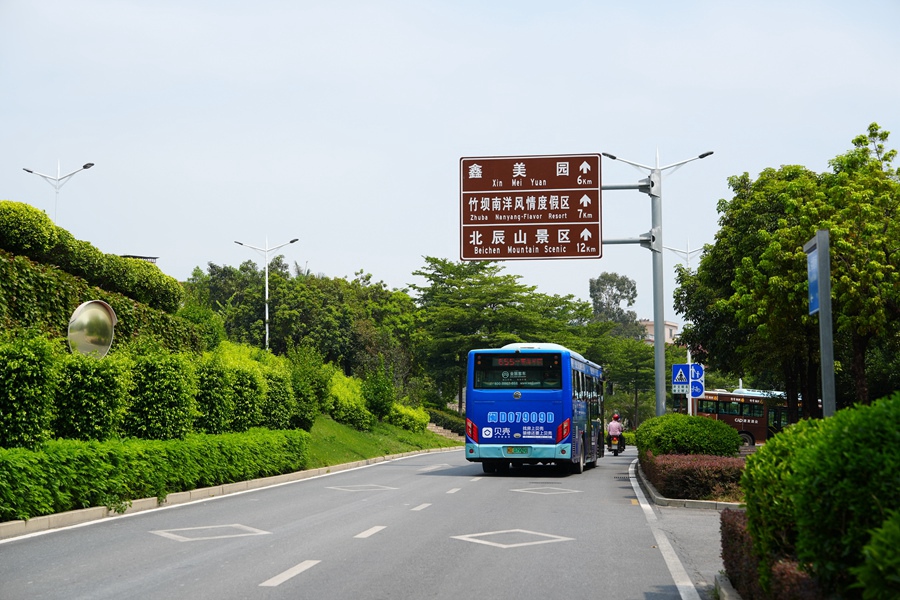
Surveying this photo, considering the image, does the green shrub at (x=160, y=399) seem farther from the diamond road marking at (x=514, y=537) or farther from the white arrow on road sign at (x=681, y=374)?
the white arrow on road sign at (x=681, y=374)

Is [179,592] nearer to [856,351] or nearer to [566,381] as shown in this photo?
[566,381]

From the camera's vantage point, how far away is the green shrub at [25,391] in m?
13.3

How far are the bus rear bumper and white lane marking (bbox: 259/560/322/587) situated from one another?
15388 mm

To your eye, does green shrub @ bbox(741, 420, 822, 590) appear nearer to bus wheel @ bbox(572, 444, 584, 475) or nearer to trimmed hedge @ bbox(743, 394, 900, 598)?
trimmed hedge @ bbox(743, 394, 900, 598)

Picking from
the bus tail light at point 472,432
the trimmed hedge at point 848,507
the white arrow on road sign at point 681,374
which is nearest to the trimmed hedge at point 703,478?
the bus tail light at point 472,432

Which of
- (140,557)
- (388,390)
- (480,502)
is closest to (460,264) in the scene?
(388,390)

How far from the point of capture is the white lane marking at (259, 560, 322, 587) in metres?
8.57

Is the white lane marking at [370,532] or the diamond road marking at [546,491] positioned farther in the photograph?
the diamond road marking at [546,491]

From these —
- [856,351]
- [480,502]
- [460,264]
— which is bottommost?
[480,502]

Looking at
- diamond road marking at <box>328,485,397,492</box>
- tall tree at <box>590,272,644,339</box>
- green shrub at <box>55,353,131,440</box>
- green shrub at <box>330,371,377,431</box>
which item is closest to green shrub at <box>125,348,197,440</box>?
green shrub at <box>55,353,131,440</box>

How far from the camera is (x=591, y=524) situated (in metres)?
13.7

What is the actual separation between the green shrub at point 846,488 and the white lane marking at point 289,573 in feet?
15.5

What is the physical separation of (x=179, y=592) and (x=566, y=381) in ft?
57.8

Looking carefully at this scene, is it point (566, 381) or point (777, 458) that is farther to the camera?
point (566, 381)
